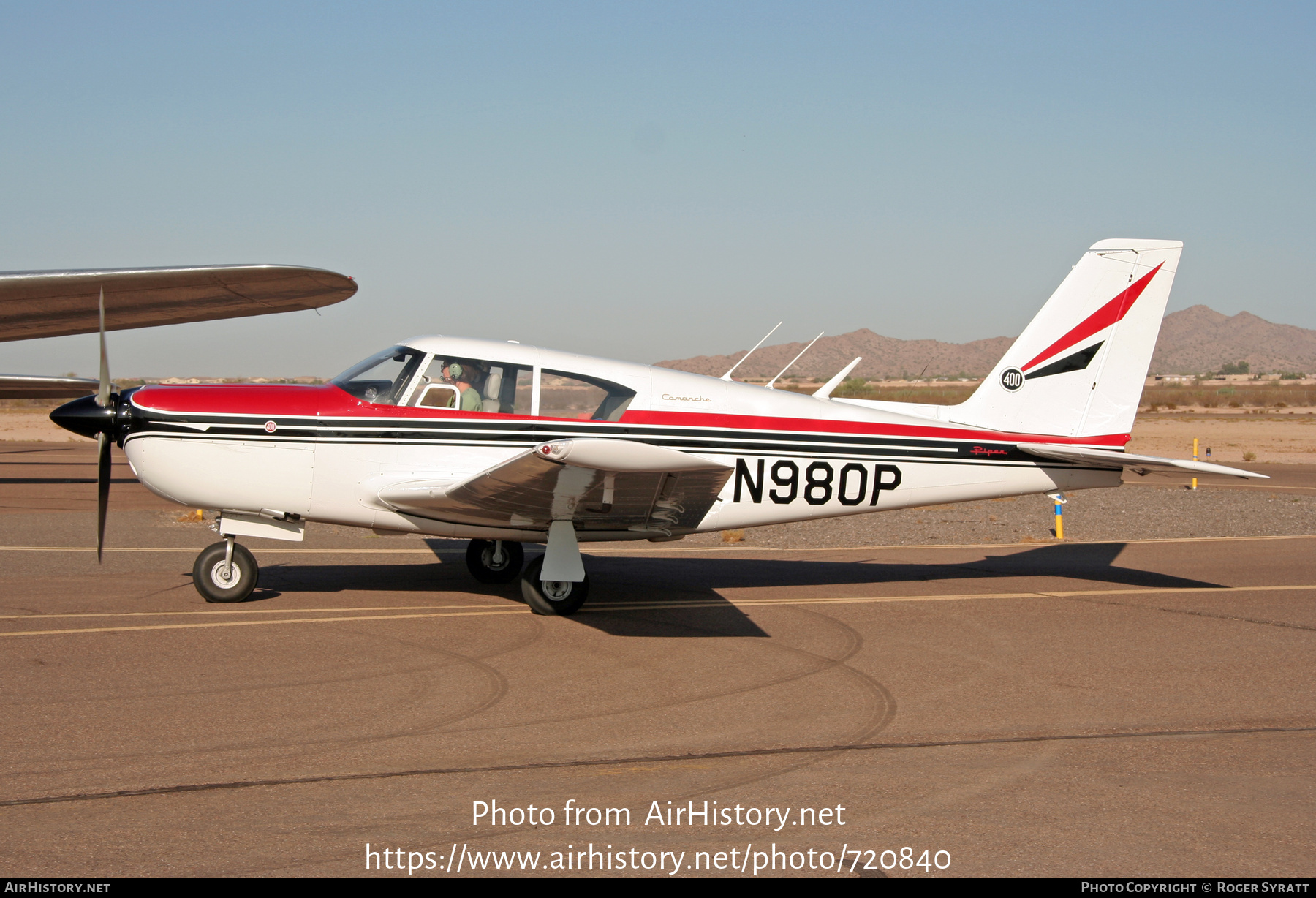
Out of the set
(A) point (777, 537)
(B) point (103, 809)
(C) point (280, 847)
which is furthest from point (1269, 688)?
(A) point (777, 537)

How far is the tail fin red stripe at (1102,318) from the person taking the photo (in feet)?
31.3

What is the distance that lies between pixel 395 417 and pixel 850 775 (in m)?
5.24

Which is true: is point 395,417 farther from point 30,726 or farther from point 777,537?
point 777,537

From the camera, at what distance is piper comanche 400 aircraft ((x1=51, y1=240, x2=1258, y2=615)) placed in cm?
801

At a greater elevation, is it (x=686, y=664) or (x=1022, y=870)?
(x=1022, y=870)

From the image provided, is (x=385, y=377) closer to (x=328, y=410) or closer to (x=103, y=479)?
(x=328, y=410)

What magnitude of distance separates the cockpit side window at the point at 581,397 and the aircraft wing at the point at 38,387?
55.2 feet

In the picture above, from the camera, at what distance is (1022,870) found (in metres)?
3.53

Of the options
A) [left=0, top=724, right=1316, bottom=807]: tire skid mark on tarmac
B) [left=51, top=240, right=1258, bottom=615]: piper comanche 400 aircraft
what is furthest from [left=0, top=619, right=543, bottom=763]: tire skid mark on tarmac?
[left=51, top=240, right=1258, bottom=615]: piper comanche 400 aircraft

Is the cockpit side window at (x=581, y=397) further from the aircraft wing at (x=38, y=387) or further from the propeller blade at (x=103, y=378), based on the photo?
the aircraft wing at (x=38, y=387)

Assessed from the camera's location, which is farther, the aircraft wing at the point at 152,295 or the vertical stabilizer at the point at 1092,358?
the aircraft wing at the point at 152,295

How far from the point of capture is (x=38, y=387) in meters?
21.6

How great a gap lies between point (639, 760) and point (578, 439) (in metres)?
3.42

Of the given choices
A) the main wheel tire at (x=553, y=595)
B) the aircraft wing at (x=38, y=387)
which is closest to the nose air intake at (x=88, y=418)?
the main wheel tire at (x=553, y=595)
